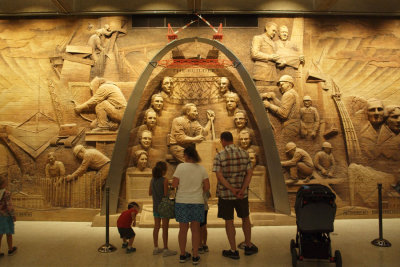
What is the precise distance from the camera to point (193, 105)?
6.82 metres

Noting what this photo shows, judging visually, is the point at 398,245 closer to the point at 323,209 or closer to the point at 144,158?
the point at 323,209

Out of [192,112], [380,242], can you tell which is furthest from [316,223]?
[192,112]

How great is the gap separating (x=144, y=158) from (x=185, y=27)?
296 cm

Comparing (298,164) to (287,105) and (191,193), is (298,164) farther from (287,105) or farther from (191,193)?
(191,193)

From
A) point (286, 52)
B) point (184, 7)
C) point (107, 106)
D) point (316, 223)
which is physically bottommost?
point (316, 223)

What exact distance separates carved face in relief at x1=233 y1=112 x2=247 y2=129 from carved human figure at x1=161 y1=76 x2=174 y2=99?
1.47 meters

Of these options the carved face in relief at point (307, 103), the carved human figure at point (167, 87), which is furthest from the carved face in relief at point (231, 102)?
the carved face in relief at point (307, 103)

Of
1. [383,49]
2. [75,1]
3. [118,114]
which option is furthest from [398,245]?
[75,1]

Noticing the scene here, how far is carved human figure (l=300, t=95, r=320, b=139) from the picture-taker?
685 cm

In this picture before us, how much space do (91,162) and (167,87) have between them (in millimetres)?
2185

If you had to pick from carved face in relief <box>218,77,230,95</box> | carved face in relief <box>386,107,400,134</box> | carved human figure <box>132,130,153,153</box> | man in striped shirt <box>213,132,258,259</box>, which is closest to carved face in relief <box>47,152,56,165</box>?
carved human figure <box>132,130,153,153</box>

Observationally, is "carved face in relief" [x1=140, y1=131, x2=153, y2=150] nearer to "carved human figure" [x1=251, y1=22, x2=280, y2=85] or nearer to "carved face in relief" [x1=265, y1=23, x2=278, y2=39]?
"carved human figure" [x1=251, y1=22, x2=280, y2=85]

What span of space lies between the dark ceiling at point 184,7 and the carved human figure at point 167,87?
5.01ft

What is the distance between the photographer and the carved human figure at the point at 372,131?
698 centimetres
